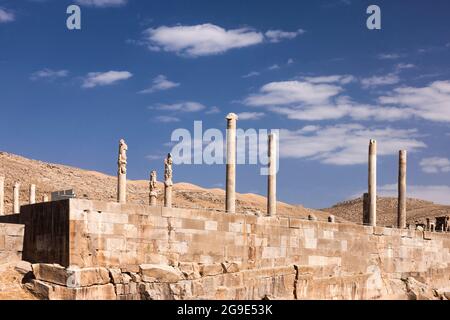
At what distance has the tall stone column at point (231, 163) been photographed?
25.2 m

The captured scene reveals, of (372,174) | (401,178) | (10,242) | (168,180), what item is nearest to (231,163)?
(168,180)

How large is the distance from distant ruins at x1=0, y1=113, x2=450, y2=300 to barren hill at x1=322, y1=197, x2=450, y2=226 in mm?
45468

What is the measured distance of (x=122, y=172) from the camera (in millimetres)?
23500

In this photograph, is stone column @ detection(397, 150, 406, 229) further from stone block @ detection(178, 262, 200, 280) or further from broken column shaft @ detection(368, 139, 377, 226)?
stone block @ detection(178, 262, 200, 280)

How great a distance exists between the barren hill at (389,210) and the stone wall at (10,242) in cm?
5613

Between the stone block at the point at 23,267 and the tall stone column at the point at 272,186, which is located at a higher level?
the tall stone column at the point at 272,186

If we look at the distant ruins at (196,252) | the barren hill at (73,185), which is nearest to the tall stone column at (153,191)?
the distant ruins at (196,252)

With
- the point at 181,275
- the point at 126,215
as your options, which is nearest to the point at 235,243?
the point at 181,275

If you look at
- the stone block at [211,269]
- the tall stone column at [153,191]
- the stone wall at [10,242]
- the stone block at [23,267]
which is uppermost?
the tall stone column at [153,191]

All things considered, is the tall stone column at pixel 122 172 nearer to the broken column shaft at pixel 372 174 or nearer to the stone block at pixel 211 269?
the stone block at pixel 211 269
